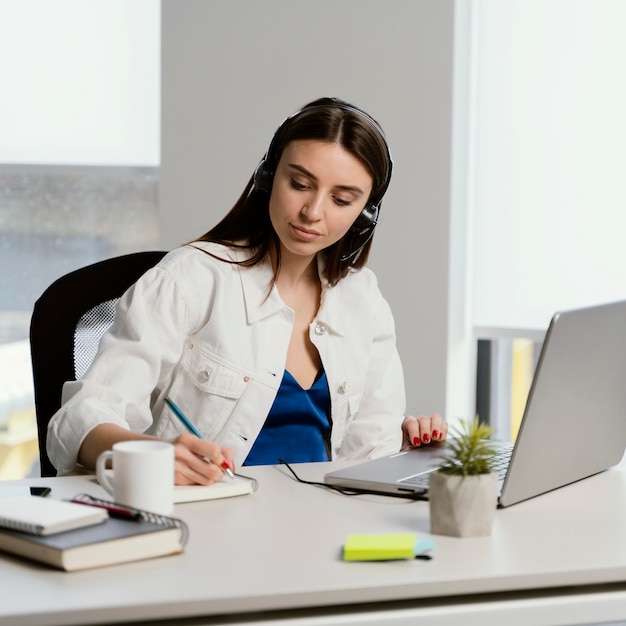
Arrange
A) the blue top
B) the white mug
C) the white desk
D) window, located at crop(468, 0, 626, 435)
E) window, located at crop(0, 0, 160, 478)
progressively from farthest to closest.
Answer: window, located at crop(0, 0, 160, 478), window, located at crop(468, 0, 626, 435), the blue top, the white mug, the white desk

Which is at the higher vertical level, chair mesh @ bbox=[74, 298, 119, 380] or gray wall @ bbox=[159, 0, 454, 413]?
gray wall @ bbox=[159, 0, 454, 413]

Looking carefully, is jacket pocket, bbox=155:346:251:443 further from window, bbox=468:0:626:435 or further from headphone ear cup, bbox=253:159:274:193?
window, bbox=468:0:626:435

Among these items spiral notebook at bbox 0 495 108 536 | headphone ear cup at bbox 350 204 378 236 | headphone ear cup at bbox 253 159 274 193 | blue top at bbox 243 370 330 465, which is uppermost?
headphone ear cup at bbox 253 159 274 193

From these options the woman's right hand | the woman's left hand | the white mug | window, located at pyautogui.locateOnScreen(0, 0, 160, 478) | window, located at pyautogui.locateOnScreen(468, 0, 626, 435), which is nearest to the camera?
the white mug

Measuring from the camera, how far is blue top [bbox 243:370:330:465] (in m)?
1.88

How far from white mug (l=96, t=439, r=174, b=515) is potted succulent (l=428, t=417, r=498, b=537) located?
13.0 inches

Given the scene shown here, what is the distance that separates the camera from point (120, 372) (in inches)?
65.0

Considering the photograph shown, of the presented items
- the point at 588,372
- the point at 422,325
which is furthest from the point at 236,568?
the point at 422,325

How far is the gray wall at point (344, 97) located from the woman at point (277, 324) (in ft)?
4.13

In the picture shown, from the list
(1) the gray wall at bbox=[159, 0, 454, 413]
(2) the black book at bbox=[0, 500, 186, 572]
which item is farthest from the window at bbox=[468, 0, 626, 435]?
(2) the black book at bbox=[0, 500, 186, 572]

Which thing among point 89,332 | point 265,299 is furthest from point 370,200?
point 89,332

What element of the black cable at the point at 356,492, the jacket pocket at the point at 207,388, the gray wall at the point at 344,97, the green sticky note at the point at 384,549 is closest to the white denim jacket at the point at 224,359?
the jacket pocket at the point at 207,388

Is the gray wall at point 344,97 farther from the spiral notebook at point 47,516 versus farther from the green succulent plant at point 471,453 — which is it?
the spiral notebook at point 47,516

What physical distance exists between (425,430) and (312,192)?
48 cm
